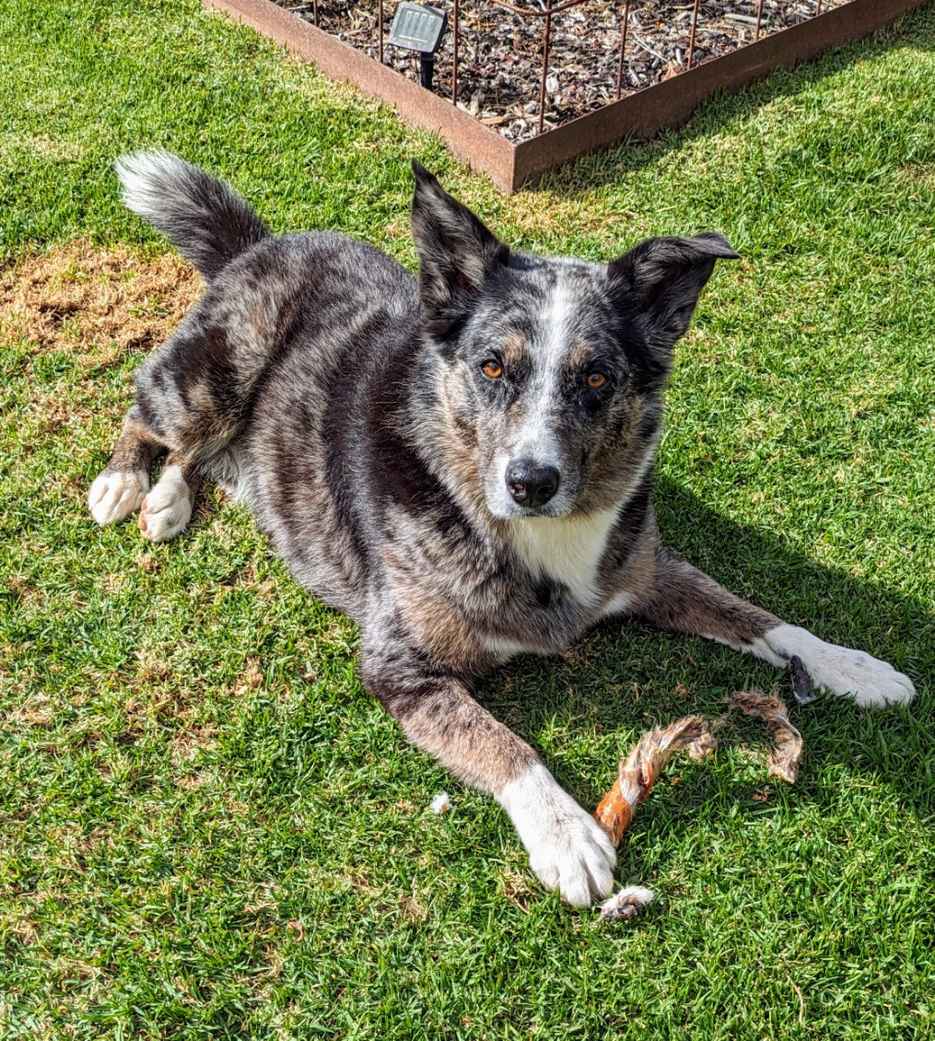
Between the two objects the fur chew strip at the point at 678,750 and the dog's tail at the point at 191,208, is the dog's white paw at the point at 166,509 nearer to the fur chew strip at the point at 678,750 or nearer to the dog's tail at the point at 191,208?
the dog's tail at the point at 191,208

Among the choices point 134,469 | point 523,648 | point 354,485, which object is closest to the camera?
point 523,648

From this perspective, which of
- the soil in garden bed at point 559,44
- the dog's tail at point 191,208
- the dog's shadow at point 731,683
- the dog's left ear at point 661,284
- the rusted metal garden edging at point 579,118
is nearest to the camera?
the dog's left ear at point 661,284

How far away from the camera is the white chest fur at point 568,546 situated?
3.38 metres

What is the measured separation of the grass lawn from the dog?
140 millimetres

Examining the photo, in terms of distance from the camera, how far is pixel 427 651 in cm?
344

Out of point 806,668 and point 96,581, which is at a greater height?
point 806,668

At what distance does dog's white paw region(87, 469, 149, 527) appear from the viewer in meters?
4.16

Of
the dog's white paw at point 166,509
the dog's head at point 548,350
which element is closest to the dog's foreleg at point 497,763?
the dog's head at point 548,350

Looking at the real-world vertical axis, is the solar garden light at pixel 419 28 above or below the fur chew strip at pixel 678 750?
above

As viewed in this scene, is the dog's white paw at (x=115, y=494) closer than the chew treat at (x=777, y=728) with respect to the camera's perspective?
No

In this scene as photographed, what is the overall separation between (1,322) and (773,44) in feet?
16.2

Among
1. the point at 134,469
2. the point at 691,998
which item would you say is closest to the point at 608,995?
the point at 691,998

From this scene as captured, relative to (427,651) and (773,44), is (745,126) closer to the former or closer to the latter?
(773,44)

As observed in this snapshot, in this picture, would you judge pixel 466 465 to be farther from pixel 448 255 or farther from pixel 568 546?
pixel 448 255
